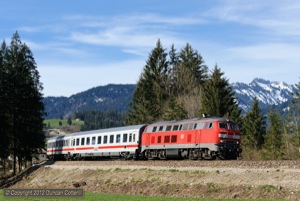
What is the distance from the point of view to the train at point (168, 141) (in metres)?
34.4

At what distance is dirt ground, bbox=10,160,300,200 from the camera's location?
24.7 meters

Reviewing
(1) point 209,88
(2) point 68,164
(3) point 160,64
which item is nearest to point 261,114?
(1) point 209,88

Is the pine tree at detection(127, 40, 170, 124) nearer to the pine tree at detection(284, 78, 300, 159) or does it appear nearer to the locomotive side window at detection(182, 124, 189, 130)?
the pine tree at detection(284, 78, 300, 159)

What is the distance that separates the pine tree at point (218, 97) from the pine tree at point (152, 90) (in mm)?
13407

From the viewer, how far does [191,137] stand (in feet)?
118

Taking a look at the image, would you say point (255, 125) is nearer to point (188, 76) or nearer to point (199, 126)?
point (188, 76)

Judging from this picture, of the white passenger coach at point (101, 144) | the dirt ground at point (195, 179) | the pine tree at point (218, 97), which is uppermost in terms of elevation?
the pine tree at point (218, 97)

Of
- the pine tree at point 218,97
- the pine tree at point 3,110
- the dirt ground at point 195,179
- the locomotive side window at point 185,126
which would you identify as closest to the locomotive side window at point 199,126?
the locomotive side window at point 185,126

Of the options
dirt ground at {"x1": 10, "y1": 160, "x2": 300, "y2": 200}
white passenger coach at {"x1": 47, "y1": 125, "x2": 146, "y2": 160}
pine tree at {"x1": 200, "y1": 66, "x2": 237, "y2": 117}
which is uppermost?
pine tree at {"x1": 200, "y1": 66, "x2": 237, "y2": 117}

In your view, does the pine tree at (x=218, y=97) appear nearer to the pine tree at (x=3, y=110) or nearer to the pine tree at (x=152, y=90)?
the pine tree at (x=152, y=90)

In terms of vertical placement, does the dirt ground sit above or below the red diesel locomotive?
below

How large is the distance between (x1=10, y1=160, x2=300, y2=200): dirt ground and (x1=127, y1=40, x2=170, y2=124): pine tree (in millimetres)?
31845

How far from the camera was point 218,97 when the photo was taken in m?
60.0

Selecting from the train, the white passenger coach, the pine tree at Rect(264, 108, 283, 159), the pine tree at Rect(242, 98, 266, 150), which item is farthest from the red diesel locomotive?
the pine tree at Rect(242, 98, 266, 150)
